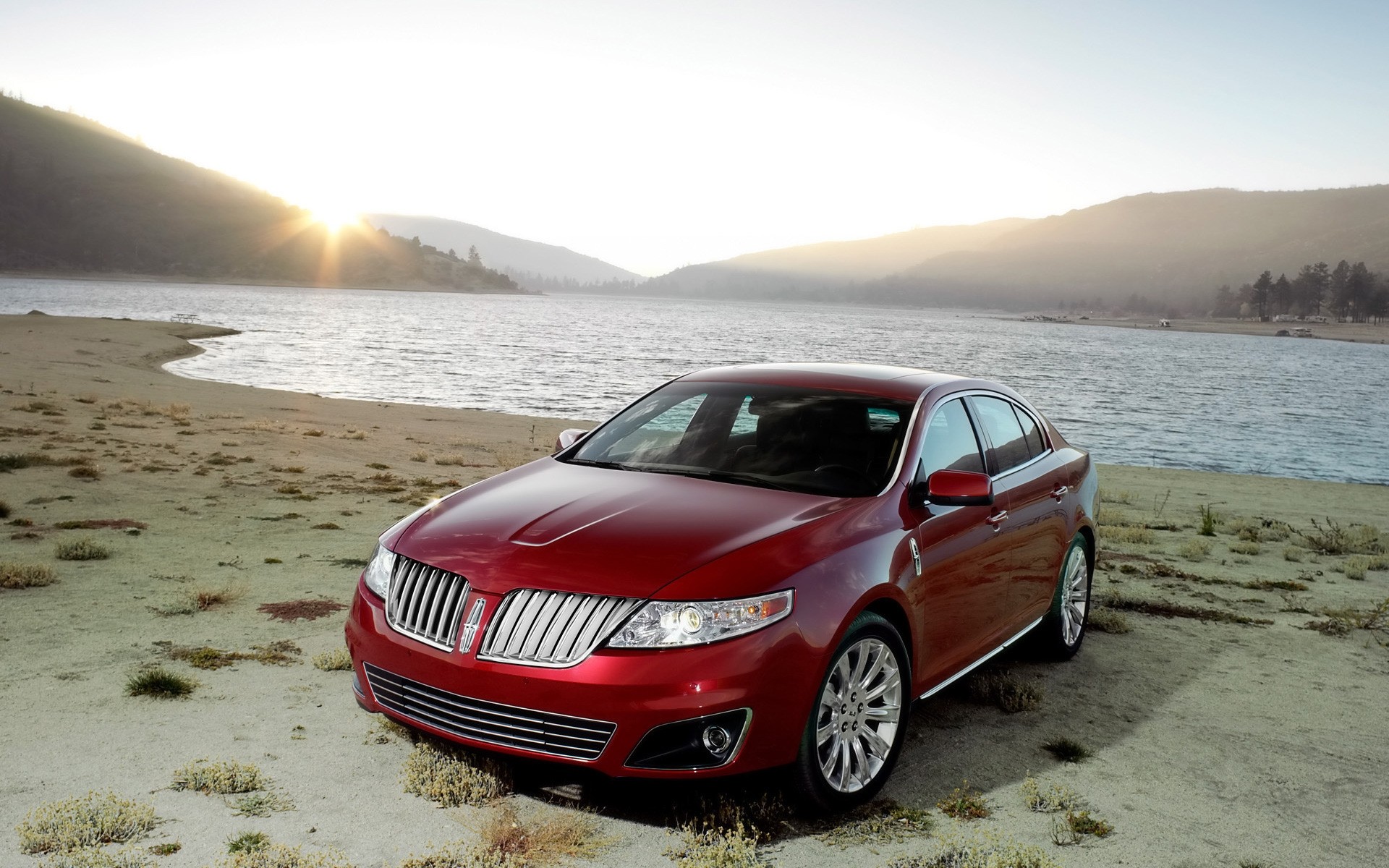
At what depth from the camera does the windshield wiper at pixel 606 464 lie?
500 centimetres

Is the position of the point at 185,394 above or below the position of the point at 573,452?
below

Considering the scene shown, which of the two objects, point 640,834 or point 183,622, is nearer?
point 640,834

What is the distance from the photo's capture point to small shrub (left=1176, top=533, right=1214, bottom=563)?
10367mm

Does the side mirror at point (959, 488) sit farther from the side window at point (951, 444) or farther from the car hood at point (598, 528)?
the car hood at point (598, 528)

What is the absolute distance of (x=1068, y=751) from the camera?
4.85 metres

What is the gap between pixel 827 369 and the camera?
18.5 feet

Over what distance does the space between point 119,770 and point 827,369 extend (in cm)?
381

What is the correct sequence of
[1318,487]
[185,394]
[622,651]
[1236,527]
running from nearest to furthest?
[622,651] → [1236,527] → [1318,487] → [185,394]

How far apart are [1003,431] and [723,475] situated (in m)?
1.90

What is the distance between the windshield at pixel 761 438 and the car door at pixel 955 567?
256mm

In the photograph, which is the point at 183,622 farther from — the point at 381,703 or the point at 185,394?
the point at 185,394

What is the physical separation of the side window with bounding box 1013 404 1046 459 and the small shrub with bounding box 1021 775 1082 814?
7.00 feet

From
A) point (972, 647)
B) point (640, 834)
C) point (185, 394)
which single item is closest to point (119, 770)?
point (640, 834)

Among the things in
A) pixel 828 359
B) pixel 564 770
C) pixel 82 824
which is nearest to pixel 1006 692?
pixel 564 770
